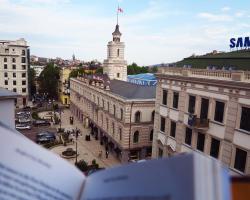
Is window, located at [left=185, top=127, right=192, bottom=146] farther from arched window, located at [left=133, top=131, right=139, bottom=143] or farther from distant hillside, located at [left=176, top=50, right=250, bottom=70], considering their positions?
arched window, located at [left=133, top=131, right=139, bottom=143]

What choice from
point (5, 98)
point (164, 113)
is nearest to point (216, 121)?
point (164, 113)

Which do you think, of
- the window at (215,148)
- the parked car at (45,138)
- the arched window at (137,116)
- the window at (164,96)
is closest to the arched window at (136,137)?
the arched window at (137,116)

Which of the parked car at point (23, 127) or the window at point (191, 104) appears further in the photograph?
the parked car at point (23, 127)

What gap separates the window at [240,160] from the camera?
15.3 metres

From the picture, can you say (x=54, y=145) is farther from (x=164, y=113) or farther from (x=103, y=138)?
(x=164, y=113)

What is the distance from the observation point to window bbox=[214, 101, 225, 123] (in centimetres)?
1653

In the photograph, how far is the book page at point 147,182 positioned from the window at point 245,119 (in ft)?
46.7

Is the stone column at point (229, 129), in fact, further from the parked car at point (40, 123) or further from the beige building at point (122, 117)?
the parked car at point (40, 123)

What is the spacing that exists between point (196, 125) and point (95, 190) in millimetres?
16312

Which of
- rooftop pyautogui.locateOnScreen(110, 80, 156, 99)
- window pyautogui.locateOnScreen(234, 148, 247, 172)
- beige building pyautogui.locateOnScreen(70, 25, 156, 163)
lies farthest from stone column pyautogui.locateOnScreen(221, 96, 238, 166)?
rooftop pyautogui.locateOnScreen(110, 80, 156, 99)

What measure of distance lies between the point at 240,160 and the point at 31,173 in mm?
15412

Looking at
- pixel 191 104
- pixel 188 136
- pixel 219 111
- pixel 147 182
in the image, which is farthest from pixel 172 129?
pixel 147 182

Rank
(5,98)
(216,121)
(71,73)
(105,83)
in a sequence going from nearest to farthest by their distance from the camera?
(5,98), (216,121), (105,83), (71,73)

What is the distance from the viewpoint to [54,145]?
3609 cm
